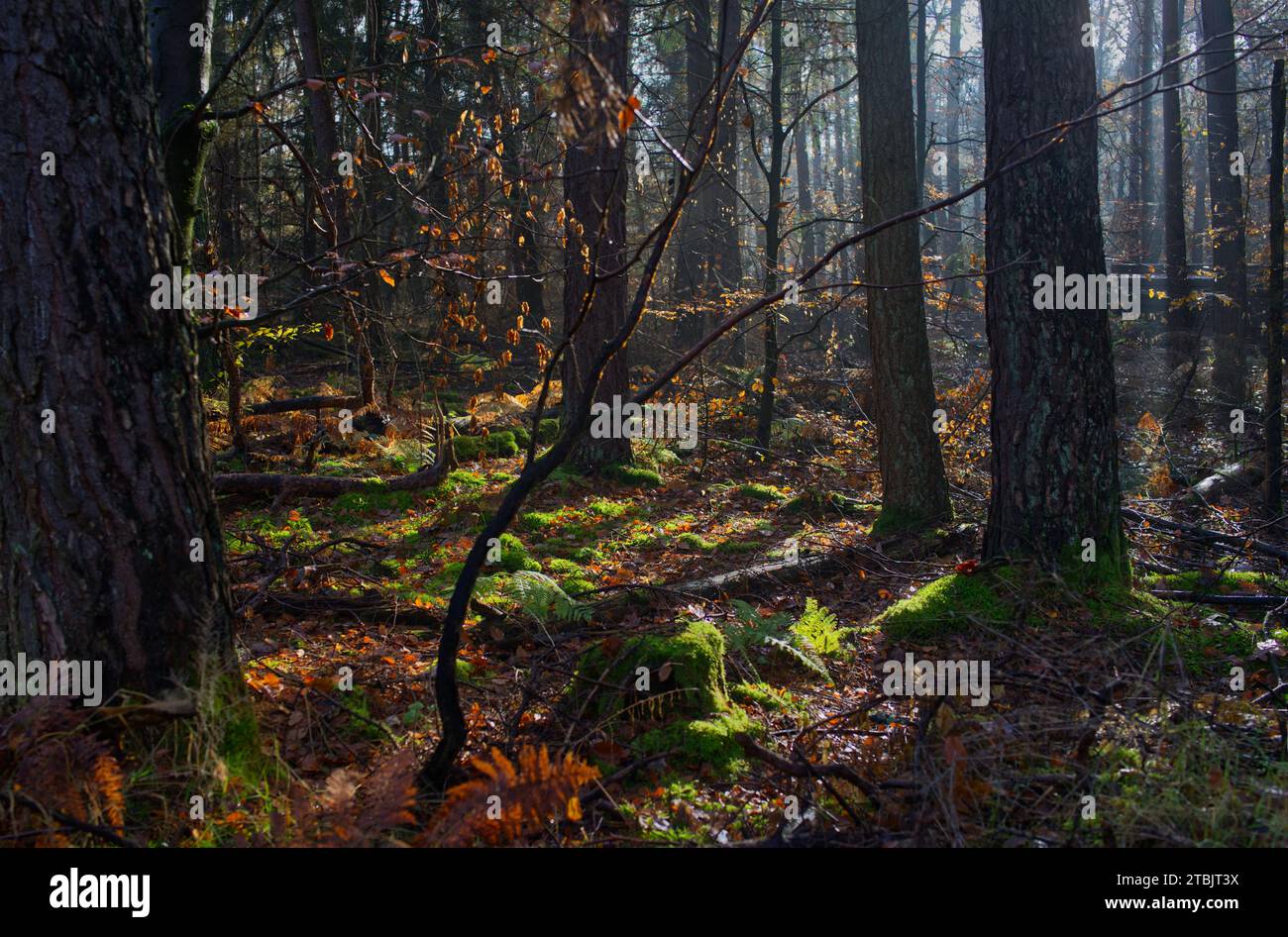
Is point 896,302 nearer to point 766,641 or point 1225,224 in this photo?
point 766,641

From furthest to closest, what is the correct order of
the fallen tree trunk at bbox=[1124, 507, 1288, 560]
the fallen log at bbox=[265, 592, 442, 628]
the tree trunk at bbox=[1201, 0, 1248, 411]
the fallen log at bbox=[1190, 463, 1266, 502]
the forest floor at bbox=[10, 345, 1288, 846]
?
the tree trunk at bbox=[1201, 0, 1248, 411]
the fallen log at bbox=[1190, 463, 1266, 502]
the fallen tree trunk at bbox=[1124, 507, 1288, 560]
the fallen log at bbox=[265, 592, 442, 628]
the forest floor at bbox=[10, 345, 1288, 846]

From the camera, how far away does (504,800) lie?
3115mm

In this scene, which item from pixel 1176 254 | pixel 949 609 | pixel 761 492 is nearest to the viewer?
pixel 949 609

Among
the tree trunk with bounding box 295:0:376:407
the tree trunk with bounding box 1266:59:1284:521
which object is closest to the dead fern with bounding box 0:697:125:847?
the tree trunk with bounding box 295:0:376:407

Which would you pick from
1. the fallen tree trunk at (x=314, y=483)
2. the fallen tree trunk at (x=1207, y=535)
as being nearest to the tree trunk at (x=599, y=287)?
the fallen tree trunk at (x=314, y=483)

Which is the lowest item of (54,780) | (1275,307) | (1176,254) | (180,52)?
(54,780)

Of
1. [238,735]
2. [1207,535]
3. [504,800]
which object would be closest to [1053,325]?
[1207,535]

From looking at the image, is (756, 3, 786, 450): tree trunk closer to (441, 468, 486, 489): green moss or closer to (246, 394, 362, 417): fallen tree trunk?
(441, 468, 486, 489): green moss

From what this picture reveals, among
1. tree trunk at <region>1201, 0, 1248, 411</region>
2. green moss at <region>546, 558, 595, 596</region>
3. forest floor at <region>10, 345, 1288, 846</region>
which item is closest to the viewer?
forest floor at <region>10, 345, 1288, 846</region>

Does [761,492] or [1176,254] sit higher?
[1176,254]

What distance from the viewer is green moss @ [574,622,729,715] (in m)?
4.36

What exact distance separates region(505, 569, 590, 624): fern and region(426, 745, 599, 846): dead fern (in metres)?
2.07

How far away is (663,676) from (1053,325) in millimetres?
3648
